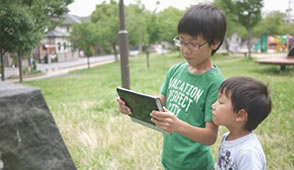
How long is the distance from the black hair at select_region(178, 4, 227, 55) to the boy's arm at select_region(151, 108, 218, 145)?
1.44ft

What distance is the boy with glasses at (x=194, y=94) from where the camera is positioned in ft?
4.67

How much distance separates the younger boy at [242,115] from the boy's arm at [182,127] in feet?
0.21

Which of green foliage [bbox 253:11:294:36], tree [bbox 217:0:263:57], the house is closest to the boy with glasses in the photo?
tree [bbox 217:0:263:57]

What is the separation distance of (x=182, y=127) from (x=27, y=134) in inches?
34.4

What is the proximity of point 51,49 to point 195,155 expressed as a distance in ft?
108

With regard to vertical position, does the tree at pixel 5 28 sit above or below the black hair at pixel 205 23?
above

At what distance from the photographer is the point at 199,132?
1.41m

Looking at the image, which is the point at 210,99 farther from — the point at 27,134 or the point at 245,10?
the point at 245,10

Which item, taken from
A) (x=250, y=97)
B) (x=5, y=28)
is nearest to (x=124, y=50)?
(x=250, y=97)

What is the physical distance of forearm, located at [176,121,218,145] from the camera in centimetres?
137

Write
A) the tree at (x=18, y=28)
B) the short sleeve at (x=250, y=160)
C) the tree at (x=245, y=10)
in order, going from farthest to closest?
the tree at (x=245, y=10)
the tree at (x=18, y=28)
the short sleeve at (x=250, y=160)

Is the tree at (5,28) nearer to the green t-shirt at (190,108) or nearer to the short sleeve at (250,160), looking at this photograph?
the green t-shirt at (190,108)

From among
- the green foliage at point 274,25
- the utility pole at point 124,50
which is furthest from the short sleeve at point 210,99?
the green foliage at point 274,25

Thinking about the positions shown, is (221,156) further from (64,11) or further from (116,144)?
(64,11)
